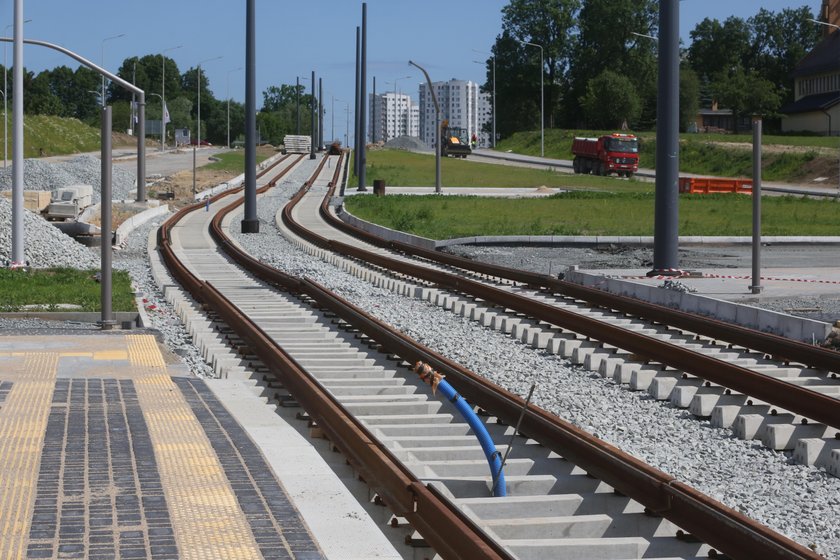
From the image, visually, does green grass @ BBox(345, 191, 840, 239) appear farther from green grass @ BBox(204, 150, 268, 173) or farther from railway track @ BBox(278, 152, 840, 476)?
green grass @ BBox(204, 150, 268, 173)

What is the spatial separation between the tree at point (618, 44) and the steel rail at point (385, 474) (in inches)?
4846

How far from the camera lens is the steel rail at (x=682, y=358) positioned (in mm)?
9883

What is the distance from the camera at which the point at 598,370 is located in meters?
12.8

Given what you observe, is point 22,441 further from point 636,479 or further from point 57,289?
point 57,289

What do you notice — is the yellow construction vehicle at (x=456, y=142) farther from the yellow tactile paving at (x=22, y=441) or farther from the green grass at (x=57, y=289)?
the yellow tactile paving at (x=22, y=441)

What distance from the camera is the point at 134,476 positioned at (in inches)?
303

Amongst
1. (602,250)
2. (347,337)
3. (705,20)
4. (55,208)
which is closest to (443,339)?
(347,337)

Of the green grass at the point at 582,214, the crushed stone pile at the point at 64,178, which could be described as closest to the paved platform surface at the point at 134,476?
the green grass at the point at 582,214

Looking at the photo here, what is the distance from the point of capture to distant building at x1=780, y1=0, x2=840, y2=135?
11044 centimetres

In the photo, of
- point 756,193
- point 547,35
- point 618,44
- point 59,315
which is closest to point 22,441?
point 59,315

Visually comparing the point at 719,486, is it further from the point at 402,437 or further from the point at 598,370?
the point at 598,370

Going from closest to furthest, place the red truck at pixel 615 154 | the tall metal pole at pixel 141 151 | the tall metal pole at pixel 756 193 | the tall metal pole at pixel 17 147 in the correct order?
the tall metal pole at pixel 756 193
the tall metal pole at pixel 17 147
the tall metal pole at pixel 141 151
the red truck at pixel 615 154

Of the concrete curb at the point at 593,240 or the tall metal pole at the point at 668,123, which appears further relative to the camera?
the concrete curb at the point at 593,240

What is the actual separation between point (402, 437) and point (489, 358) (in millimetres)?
4405
